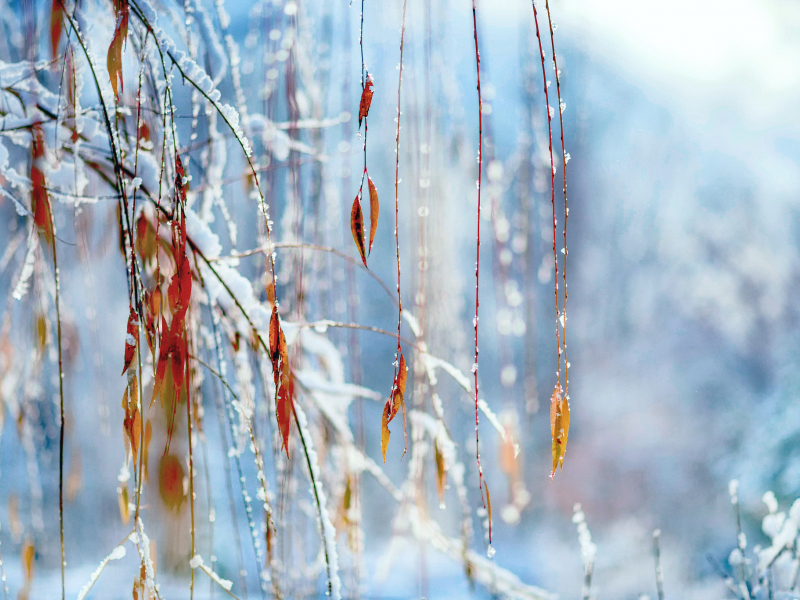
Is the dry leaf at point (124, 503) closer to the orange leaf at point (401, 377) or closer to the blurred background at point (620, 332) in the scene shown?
the orange leaf at point (401, 377)

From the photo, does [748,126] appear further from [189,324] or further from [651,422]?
[189,324]

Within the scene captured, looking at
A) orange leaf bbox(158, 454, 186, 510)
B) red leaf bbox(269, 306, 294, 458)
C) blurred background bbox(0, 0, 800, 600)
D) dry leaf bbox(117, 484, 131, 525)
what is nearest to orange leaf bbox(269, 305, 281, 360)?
red leaf bbox(269, 306, 294, 458)

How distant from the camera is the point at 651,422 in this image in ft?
5.71

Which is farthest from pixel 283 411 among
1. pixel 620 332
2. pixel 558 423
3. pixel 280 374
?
pixel 620 332

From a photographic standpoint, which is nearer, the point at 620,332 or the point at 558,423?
the point at 558,423

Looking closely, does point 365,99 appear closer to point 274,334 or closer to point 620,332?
point 274,334

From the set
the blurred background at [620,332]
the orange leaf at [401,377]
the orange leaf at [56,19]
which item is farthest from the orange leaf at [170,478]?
the blurred background at [620,332]

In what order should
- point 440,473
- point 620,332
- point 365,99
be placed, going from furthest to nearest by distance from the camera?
point 620,332, point 440,473, point 365,99

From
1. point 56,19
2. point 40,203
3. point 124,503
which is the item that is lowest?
point 124,503

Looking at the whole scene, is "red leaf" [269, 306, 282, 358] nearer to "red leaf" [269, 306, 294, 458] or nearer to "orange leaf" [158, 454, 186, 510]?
"red leaf" [269, 306, 294, 458]

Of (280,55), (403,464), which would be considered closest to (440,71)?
(280,55)

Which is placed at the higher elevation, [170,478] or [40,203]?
[40,203]

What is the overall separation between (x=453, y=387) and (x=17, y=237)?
1.12 metres

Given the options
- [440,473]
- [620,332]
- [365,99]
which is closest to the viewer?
[365,99]
